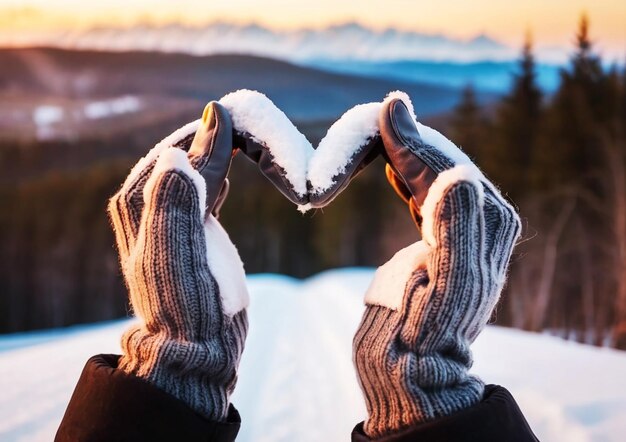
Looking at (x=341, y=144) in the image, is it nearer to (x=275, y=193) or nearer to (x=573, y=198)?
(x=573, y=198)

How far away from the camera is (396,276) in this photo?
944mm

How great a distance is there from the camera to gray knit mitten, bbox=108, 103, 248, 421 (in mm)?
884

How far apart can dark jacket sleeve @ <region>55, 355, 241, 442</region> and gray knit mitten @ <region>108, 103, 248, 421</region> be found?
0.09ft

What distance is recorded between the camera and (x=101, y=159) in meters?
17.0

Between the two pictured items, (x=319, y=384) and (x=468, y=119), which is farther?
(x=468, y=119)

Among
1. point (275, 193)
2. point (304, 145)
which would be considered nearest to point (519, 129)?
point (275, 193)

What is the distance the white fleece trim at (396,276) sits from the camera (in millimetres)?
919

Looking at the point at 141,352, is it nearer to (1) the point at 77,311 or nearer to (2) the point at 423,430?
(2) the point at 423,430

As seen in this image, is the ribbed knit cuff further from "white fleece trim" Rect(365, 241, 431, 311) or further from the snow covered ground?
the snow covered ground

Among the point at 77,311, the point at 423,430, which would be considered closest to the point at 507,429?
the point at 423,430

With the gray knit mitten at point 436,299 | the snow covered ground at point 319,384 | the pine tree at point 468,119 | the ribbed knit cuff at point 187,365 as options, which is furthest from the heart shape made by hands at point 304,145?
the pine tree at point 468,119

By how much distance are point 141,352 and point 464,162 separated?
55cm

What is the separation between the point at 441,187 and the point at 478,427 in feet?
1.03

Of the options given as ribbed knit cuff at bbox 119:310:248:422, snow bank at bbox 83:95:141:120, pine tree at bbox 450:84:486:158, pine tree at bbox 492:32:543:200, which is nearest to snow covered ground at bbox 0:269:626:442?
ribbed knit cuff at bbox 119:310:248:422
